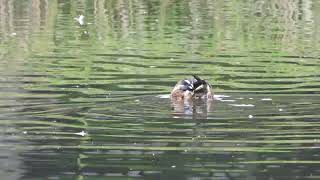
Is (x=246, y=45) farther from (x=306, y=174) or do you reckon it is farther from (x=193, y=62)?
(x=306, y=174)

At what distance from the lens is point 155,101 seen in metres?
11.4

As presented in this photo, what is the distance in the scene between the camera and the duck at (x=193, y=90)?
37.2 feet

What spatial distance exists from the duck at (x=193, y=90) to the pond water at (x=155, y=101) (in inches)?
5.9

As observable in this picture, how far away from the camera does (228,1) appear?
29.5 meters

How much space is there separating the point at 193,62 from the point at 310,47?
9.30 ft

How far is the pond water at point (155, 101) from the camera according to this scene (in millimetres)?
8156

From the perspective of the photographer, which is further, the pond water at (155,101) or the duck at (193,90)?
the duck at (193,90)

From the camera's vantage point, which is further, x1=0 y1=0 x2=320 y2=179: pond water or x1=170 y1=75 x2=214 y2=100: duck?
x1=170 y1=75 x2=214 y2=100: duck

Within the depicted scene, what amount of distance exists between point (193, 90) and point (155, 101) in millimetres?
460

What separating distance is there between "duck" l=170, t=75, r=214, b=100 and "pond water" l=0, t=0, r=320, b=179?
0.15 meters

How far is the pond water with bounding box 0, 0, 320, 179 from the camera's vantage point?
8.16 metres

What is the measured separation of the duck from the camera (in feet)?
37.2

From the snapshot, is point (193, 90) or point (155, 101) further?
point (193, 90)

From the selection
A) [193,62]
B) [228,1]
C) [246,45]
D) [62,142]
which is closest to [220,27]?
[246,45]
